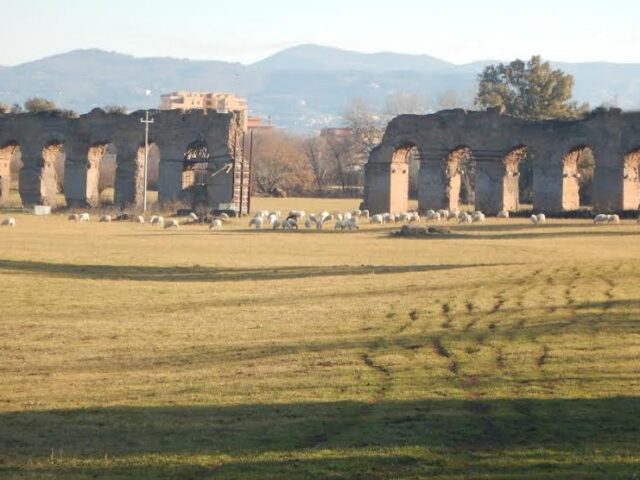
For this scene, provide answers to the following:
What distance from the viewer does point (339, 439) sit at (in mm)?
10266

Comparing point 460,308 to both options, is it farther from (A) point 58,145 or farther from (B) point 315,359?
(A) point 58,145

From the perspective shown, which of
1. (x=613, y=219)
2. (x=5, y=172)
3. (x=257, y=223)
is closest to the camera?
(x=257, y=223)

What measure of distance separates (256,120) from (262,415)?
593 feet

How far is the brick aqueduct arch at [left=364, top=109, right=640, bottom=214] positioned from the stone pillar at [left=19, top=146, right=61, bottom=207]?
619 inches

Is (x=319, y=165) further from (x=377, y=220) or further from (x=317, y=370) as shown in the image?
(x=317, y=370)

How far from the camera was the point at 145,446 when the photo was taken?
32.8ft

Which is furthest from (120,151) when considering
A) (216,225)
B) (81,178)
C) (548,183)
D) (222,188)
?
(548,183)

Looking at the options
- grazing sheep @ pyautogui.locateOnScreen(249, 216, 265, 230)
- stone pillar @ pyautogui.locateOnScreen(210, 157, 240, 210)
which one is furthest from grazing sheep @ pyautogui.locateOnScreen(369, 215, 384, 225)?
stone pillar @ pyautogui.locateOnScreen(210, 157, 240, 210)

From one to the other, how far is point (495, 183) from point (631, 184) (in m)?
5.93

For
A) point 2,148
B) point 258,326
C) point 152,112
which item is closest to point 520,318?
point 258,326

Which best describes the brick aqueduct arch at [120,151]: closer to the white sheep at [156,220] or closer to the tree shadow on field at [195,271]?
the white sheep at [156,220]

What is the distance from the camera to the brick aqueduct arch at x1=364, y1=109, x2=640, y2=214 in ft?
188

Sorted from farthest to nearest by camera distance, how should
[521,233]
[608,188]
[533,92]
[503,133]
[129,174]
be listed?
[533,92] < [129,174] < [503,133] < [608,188] < [521,233]

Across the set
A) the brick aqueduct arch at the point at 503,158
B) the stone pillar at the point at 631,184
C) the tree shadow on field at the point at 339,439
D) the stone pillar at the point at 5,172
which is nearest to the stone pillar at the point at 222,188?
the brick aqueduct arch at the point at 503,158
